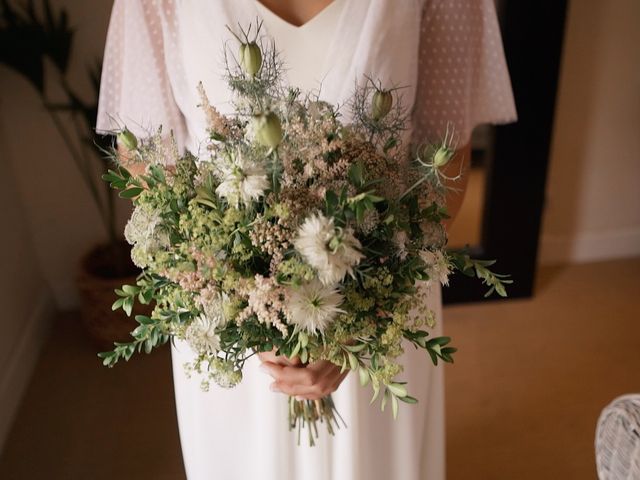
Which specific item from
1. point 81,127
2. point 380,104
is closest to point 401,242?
point 380,104

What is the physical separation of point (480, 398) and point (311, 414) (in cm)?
113

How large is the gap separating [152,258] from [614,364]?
6.32 ft

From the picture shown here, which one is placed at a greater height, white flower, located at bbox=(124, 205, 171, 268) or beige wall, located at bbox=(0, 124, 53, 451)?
white flower, located at bbox=(124, 205, 171, 268)

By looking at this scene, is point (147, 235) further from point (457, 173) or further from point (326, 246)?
point (457, 173)

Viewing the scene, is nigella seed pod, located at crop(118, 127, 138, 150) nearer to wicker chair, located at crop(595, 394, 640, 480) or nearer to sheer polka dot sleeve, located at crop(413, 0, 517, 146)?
sheer polka dot sleeve, located at crop(413, 0, 517, 146)

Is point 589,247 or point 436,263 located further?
point 589,247

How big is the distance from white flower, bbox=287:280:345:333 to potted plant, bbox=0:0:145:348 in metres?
1.13

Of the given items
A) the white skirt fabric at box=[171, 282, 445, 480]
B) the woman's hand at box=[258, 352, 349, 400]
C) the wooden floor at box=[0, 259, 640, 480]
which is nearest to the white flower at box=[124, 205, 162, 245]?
the woman's hand at box=[258, 352, 349, 400]

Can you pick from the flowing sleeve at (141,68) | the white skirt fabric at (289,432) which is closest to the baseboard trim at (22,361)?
the white skirt fabric at (289,432)

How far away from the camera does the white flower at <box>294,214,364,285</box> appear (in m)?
0.60

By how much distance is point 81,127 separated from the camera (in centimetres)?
200

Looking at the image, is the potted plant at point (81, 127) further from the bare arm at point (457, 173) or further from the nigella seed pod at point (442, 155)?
the nigella seed pod at point (442, 155)

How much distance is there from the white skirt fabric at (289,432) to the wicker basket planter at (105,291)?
90 centimetres

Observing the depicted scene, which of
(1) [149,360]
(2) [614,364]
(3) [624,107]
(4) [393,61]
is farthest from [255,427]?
(3) [624,107]
